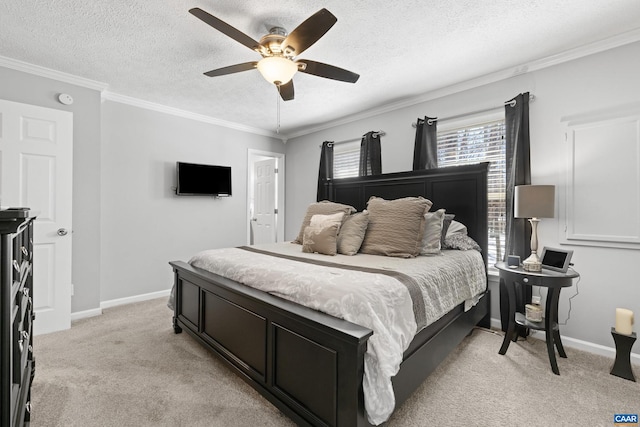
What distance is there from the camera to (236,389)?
192cm

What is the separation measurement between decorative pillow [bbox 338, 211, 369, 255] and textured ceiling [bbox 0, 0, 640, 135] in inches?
57.8

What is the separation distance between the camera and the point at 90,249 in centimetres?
324

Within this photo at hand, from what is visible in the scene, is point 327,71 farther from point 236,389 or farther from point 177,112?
point 177,112

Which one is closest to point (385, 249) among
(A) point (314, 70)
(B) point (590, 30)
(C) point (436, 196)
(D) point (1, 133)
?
(C) point (436, 196)

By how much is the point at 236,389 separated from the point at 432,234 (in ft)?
6.47

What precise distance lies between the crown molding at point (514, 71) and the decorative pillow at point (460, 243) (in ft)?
5.33

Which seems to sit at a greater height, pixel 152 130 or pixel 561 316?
pixel 152 130

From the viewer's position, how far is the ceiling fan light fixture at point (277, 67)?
201cm

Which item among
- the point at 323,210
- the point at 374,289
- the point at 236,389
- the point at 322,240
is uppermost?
the point at 323,210

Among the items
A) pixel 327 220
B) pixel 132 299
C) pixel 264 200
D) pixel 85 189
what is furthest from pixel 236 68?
pixel 264 200

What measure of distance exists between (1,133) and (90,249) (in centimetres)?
131

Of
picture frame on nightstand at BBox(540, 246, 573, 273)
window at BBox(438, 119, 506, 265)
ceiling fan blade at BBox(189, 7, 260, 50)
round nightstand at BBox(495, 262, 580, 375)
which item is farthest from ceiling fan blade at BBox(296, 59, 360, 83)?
picture frame on nightstand at BBox(540, 246, 573, 273)

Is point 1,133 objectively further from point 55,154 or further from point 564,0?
point 564,0

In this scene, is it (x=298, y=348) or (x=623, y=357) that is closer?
(x=298, y=348)
